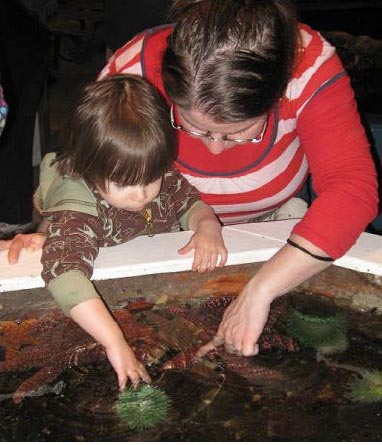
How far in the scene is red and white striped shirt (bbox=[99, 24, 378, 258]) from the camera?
3.71ft

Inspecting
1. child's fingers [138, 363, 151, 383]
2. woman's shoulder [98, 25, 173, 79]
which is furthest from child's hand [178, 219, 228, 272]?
woman's shoulder [98, 25, 173, 79]

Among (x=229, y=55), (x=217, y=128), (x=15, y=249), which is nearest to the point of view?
(x=229, y=55)

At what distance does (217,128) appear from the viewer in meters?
1.08

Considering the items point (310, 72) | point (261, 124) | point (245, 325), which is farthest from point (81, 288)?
point (310, 72)

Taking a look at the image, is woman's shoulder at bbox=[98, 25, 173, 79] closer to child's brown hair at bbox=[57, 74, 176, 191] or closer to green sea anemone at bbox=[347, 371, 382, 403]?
child's brown hair at bbox=[57, 74, 176, 191]

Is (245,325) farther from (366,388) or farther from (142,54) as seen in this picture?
(142,54)

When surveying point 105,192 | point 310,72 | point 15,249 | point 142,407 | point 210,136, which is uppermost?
point 310,72

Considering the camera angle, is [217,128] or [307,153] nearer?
[217,128]

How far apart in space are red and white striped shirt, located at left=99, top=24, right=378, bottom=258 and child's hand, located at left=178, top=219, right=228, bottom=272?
16 cm

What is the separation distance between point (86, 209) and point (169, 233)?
0.18 meters

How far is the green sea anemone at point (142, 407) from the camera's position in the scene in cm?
98

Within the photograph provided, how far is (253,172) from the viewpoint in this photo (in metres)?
1.33

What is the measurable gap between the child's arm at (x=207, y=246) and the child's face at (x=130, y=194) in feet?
0.40

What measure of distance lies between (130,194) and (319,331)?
0.41 m
